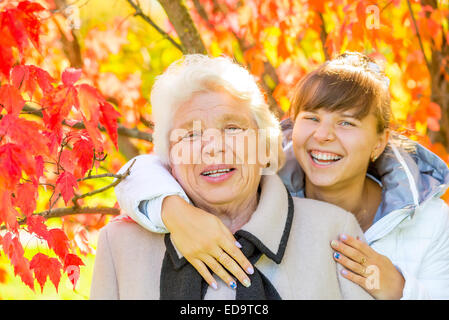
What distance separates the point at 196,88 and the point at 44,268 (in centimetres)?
104

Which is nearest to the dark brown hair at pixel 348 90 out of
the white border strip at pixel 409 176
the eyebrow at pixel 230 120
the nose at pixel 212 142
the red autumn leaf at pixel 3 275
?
the white border strip at pixel 409 176

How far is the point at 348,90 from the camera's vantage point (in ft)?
8.16

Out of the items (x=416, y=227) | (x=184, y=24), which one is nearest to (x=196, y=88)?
(x=184, y=24)

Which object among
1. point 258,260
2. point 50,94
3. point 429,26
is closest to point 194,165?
point 258,260

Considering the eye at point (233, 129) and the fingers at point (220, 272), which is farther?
the eye at point (233, 129)

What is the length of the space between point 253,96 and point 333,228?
668mm

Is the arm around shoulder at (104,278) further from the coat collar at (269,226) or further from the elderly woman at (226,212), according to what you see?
the coat collar at (269,226)

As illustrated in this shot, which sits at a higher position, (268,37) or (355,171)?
(268,37)

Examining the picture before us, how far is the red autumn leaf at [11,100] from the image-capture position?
1.94m

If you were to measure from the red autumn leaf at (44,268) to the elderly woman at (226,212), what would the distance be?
10.7 inches

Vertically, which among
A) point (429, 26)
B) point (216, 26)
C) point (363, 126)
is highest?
point (216, 26)

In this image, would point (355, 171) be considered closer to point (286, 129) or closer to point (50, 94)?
point (286, 129)

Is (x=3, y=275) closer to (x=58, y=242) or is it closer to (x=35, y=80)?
(x=58, y=242)

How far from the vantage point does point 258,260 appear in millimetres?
2162
